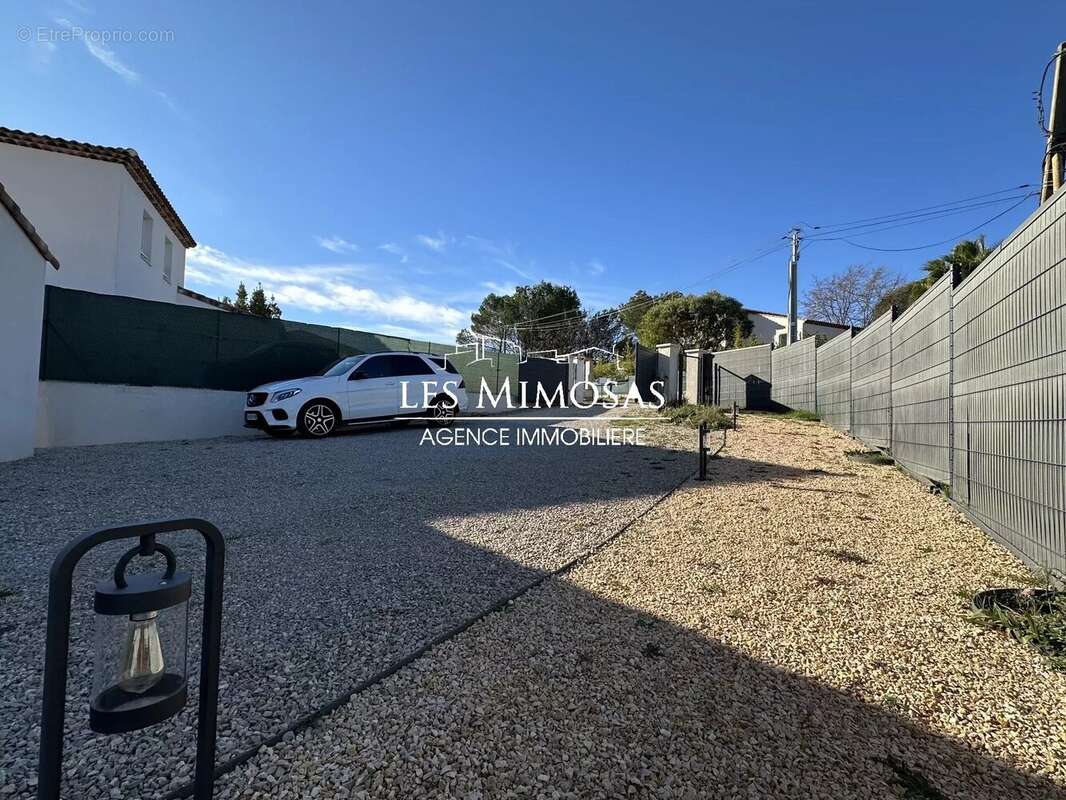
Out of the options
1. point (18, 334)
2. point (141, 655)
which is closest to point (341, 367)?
point (18, 334)

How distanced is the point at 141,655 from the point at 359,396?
8912mm

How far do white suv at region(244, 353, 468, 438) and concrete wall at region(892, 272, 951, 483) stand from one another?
766 centimetres

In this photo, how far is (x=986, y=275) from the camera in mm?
4289

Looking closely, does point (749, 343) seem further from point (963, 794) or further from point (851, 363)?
point (963, 794)

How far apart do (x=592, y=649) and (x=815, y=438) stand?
28.0 ft

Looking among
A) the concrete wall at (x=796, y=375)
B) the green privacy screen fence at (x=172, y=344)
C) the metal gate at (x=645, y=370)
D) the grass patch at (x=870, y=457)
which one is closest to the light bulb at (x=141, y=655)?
the grass patch at (x=870, y=457)

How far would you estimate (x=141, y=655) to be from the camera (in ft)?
4.00

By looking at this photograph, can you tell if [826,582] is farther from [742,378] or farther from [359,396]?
[742,378]

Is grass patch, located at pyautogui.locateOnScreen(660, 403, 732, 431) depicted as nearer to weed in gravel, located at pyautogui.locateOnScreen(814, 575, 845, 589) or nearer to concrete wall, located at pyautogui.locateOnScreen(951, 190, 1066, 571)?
concrete wall, located at pyautogui.locateOnScreen(951, 190, 1066, 571)

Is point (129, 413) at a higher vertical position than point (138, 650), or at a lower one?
higher

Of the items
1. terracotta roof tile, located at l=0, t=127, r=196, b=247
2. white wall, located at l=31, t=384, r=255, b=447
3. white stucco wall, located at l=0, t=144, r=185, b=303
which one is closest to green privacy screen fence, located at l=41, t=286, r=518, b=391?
white wall, located at l=31, t=384, r=255, b=447

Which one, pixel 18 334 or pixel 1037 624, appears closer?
pixel 1037 624

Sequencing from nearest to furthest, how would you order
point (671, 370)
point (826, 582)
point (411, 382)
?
1. point (826, 582)
2. point (411, 382)
3. point (671, 370)

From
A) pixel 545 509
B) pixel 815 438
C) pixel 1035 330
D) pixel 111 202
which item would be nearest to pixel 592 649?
pixel 545 509
